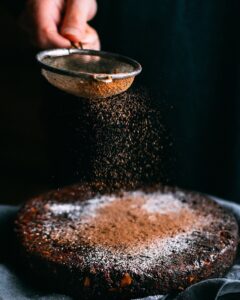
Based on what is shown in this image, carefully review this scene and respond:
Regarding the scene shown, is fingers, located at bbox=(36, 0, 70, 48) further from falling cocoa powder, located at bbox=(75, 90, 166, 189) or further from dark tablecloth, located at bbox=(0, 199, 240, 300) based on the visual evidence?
dark tablecloth, located at bbox=(0, 199, 240, 300)

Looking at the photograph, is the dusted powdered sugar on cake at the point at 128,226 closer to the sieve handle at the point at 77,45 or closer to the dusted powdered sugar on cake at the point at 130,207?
the dusted powdered sugar on cake at the point at 130,207

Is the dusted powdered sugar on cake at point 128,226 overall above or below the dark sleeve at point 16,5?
below

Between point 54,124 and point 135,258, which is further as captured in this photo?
point 54,124

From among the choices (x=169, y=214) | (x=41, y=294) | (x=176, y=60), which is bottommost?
(x=41, y=294)

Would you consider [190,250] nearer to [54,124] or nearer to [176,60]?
[176,60]

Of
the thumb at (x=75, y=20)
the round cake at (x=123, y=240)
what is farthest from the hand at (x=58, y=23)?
the round cake at (x=123, y=240)

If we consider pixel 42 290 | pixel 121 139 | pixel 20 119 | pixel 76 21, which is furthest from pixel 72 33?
pixel 20 119

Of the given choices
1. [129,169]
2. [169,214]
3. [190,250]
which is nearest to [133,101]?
→ [129,169]
